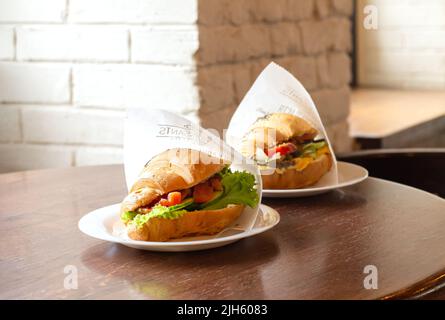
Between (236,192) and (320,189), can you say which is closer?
(236,192)

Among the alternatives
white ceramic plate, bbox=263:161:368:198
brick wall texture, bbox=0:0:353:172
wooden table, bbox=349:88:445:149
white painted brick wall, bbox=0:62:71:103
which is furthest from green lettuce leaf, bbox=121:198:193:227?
wooden table, bbox=349:88:445:149

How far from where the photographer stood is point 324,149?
148cm

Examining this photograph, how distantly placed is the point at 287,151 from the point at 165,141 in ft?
0.99

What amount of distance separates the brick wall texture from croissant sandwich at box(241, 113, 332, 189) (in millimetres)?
695

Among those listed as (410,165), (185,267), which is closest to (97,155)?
(410,165)

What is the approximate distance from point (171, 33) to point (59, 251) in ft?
3.53

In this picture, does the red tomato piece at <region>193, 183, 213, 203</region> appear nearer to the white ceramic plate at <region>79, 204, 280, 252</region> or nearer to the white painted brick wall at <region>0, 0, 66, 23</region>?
the white ceramic plate at <region>79, 204, 280, 252</region>

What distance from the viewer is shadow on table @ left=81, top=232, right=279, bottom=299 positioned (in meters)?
0.98

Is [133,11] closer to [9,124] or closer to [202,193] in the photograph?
[9,124]

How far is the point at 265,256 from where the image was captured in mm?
1105

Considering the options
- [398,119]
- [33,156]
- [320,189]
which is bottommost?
[398,119]

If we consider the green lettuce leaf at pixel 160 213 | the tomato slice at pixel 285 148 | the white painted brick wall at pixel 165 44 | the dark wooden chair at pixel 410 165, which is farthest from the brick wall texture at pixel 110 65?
the green lettuce leaf at pixel 160 213

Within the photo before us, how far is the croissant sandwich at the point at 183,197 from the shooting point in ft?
3.65

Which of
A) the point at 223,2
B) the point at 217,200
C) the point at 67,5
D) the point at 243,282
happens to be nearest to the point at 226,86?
the point at 223,2
